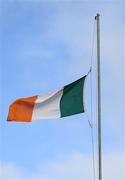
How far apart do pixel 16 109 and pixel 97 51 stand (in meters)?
4.21

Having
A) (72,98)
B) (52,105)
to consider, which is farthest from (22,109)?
(72,98)

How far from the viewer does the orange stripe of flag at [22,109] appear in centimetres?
2495

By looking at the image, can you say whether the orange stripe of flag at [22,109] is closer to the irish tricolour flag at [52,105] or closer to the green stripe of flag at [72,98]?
the irish tricolour flag at [52,105]

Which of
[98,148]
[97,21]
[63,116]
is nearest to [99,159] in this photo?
[98,148]

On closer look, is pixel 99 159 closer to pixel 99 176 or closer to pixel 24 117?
pixel 99 176

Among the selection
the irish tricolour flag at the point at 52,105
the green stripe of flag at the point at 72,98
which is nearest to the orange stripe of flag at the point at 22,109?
the irish tricolour flag at the point at 52,105

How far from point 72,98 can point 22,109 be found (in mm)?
2070

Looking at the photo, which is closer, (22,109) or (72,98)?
(72,98)

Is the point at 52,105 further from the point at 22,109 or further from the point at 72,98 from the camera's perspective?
the point at 22,109

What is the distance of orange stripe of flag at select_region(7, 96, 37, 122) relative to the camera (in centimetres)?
2495

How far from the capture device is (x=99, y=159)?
21969mm

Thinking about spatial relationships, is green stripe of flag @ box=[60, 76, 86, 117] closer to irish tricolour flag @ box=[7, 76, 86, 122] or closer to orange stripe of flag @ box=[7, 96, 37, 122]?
irish tricolour flag @ box=[7, 76, 86, 122]

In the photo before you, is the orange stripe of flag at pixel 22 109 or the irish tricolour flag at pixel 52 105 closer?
the irish tricolour flag at pixel 52 105

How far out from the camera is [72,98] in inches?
979
